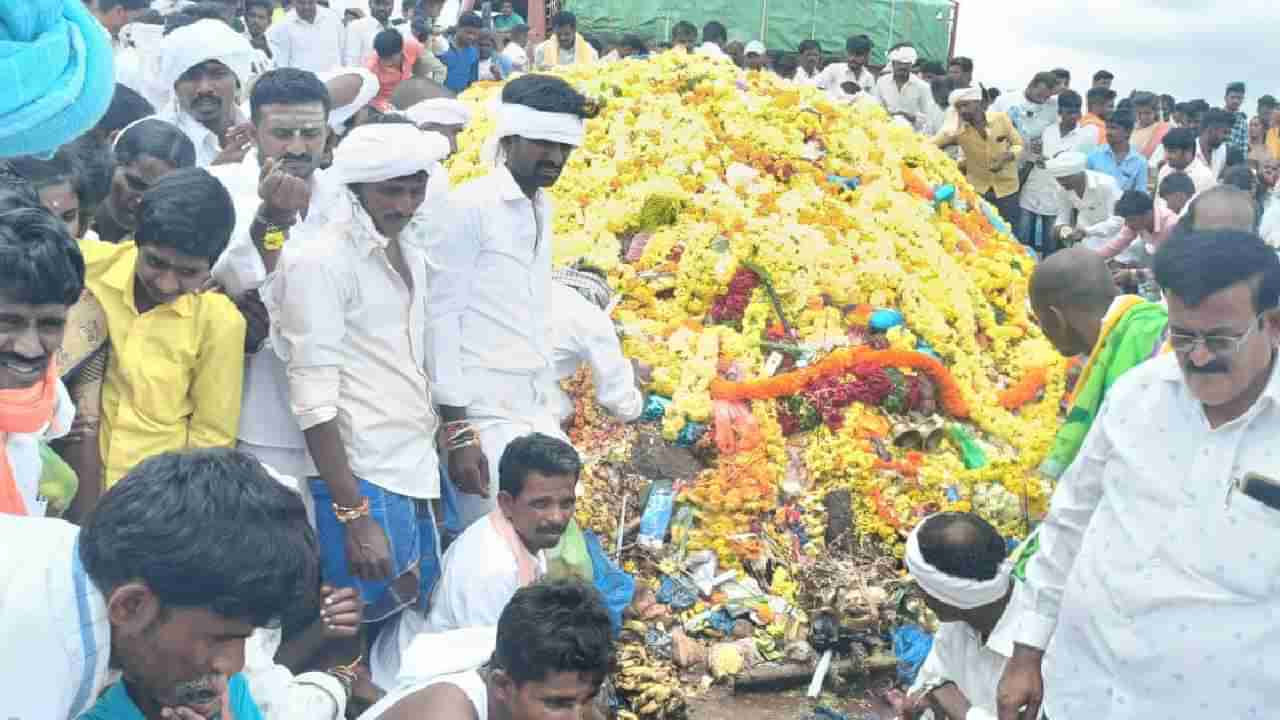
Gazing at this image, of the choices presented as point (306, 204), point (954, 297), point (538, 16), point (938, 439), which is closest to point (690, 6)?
point (538, 16)

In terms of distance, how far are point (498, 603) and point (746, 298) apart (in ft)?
12.7

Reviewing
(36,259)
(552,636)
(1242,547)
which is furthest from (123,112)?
(1242,547)

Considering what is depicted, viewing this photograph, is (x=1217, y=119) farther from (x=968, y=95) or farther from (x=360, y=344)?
(x=360, y=344)

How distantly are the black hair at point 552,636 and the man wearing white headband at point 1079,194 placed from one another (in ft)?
30.1

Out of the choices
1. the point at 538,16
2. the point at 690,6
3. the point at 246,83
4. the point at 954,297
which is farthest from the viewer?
the point at 690,6

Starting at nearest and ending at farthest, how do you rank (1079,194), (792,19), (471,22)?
(1079,194) < (471,22) < (792,19)

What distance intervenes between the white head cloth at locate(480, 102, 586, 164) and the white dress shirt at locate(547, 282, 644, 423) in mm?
930

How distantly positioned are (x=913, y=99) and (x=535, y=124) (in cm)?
955

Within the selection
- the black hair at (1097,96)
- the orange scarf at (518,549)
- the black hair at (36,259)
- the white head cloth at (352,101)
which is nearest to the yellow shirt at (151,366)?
the black hair at (36,259)

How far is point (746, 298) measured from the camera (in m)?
7.45

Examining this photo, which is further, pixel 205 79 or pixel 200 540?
pixel 205 79

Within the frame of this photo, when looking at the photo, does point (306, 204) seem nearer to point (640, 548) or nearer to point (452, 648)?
point (452, 648)

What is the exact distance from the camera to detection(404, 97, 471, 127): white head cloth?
7.54 meters

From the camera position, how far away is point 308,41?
10.2m
